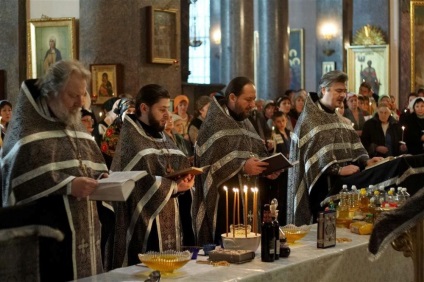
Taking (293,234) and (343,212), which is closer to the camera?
(293,234)

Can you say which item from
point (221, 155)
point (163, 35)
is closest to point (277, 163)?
point (221, 155)

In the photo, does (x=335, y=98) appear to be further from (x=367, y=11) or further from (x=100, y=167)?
(x=367, y=11)

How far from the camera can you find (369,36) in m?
23.1

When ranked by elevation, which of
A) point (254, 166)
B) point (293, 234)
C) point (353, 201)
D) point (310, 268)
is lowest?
point (310, 268)

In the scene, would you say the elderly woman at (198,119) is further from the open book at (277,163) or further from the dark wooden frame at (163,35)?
the open book at (277,163)

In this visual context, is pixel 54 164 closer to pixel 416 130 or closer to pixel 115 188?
pixel 115 188

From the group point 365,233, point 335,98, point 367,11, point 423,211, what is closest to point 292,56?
point 367,11

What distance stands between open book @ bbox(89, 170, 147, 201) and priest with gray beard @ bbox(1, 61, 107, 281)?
0.16 ft

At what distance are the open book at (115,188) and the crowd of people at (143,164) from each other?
0.05m

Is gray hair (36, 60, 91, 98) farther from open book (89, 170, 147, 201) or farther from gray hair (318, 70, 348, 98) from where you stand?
gray hair (318, 70, 348, 98)

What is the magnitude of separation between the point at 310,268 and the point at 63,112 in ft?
5.48

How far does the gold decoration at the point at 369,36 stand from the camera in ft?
75.9

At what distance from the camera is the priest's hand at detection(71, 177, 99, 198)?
A: 4934mm

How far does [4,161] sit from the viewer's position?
5.13m
